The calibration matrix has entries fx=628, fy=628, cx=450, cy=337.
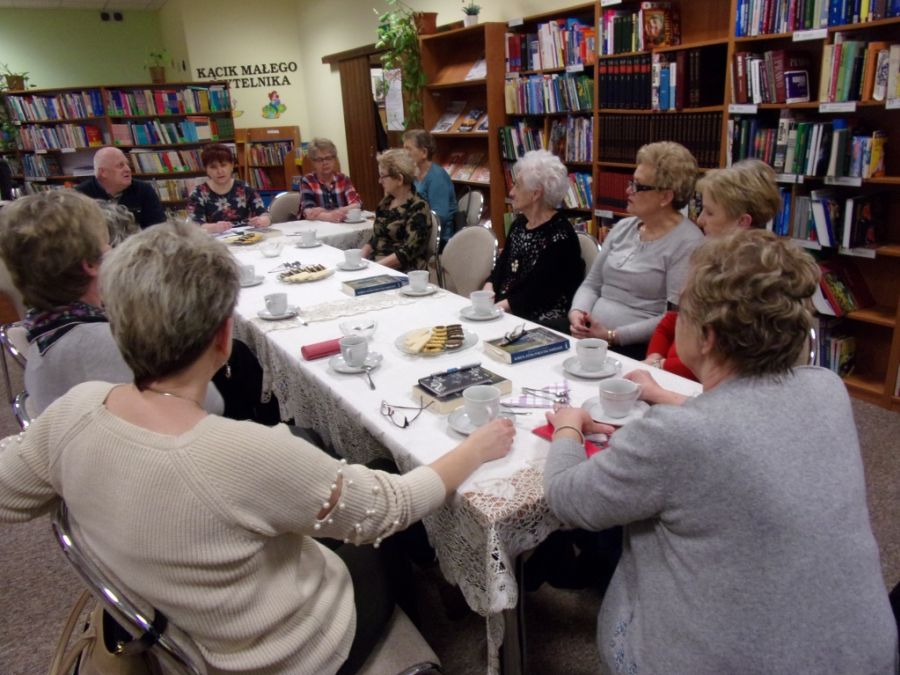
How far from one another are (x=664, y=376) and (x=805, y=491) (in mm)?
742

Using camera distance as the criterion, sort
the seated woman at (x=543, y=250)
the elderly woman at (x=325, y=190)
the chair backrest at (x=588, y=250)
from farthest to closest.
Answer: the elderly woman at (x=325, y=190), the chair backrest at (x=588, y=250), the seated woman at (x=543, y=250)

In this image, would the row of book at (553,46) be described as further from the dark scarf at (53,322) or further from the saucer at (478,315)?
the dark scarf at (53,322)

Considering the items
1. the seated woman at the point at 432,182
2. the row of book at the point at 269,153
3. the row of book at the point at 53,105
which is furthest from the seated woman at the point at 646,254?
the row of book at the point at 53,105

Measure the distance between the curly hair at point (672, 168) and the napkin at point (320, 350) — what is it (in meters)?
1.32

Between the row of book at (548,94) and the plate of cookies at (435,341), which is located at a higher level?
the row of book at (548,94)

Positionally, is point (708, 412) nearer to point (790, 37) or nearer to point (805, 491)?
point (805, 491)

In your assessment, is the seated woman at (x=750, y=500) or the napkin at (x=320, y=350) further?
the napkin at (x=320, y=350)

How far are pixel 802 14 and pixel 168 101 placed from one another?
642 centimetres

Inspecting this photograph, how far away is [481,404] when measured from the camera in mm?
1349

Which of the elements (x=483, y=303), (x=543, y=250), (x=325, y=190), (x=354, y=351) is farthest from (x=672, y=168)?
(x=325, y=190)

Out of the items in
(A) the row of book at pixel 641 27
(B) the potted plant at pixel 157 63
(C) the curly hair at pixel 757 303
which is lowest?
(C) the curly hair at pixel 757 303

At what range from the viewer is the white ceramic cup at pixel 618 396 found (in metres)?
1.35

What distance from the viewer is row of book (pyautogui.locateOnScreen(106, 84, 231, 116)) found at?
689 centimetres

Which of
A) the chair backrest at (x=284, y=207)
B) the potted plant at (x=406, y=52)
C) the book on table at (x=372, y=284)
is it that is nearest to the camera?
the book on table at (x=372, y=284)
